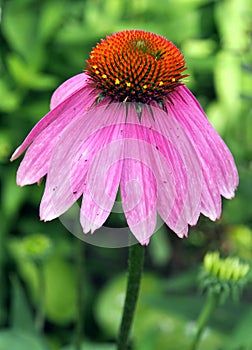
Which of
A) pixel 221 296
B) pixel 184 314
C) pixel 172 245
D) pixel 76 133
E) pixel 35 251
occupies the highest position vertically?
pixel 76 133

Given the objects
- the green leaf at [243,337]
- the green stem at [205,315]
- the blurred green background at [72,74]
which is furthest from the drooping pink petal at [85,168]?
the blurred green background at [72,74]

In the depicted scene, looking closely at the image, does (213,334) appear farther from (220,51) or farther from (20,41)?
(20,41)

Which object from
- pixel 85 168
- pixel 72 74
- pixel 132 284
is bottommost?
pixel 72 74

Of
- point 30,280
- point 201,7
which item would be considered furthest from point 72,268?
point 201,7

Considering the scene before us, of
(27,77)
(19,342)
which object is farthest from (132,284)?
(27,77)

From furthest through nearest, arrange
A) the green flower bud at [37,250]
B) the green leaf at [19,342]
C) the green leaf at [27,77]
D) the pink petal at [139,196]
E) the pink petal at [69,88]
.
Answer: the green leaf at [27,77]
the green flower bud at [37,250]
the green leaf at [19,342]
the pink petal at [69,88]
the pink petal at [139,196]

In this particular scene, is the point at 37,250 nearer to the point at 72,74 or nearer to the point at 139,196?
the point at 139,196

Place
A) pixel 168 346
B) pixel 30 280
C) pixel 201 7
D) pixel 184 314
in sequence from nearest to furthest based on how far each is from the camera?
1. pixel 184 314
2. pixel 168 346
3. pixel 30 280
4. pixel 201 7

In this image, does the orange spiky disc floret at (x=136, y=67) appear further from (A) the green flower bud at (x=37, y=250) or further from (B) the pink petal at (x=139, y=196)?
(A) the green flower bud at (x=37, y=250)
